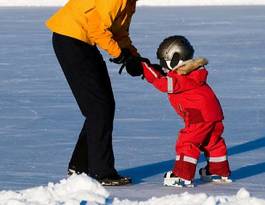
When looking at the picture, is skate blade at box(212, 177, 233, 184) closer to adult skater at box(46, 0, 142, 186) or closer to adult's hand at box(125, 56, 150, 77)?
adult skater at box(46, 0, 142, 186)

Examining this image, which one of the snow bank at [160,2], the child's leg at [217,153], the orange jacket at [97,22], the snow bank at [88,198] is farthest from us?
the snow bank at [160,2]

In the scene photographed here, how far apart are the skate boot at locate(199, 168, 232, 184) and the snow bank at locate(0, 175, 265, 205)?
87 centimetres

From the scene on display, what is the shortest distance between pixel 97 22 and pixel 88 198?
1141 mm

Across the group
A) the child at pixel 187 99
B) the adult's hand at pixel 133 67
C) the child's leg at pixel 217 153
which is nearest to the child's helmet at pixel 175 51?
the child at pixel 187 99

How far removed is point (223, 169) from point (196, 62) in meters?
0.58

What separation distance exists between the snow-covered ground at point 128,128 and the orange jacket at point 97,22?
740mm

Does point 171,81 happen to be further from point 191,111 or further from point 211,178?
point 211,178

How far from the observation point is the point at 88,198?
3783 mm

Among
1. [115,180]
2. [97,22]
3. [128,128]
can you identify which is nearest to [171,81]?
[97,22]

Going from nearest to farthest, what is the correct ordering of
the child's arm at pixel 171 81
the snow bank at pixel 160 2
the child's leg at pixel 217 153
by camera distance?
the child's arm at pixel 171 81
the child's leg at pixel 217 153
the snow bank at pixel 160 2

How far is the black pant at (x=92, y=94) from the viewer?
4641mm

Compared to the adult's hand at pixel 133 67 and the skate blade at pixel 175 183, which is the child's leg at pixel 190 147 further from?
the adult's hand at pixel 133 67

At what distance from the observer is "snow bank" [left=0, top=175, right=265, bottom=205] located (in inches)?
148

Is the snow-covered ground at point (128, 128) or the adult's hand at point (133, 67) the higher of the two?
the adult's hand at point (133, 67)
